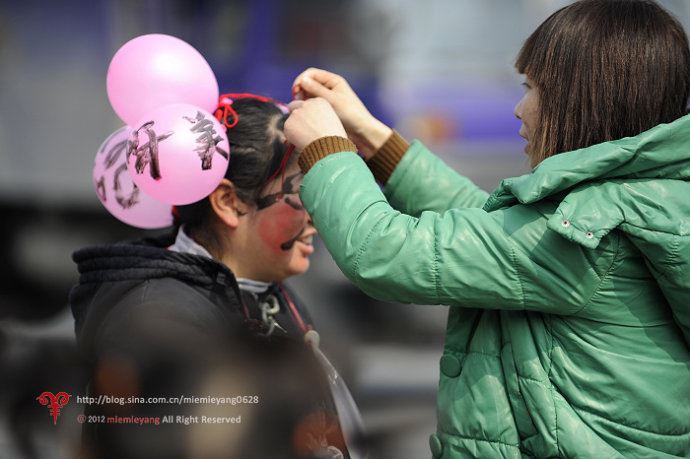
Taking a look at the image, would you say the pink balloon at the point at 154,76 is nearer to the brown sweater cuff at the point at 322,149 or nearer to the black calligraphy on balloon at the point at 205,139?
the black calligraphy on balloon at the point at 205,139

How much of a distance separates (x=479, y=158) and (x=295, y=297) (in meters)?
3.37

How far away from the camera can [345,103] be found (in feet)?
6.17

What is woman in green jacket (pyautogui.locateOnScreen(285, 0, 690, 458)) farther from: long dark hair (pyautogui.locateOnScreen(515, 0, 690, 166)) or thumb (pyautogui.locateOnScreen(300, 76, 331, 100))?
thumb (pyautogui.locateOnScreen(300, 76, 331, 100))

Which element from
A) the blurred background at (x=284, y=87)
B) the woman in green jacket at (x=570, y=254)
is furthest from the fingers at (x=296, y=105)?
Answer: the blurred background at (x=284, y=87)

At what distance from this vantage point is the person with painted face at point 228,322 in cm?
161

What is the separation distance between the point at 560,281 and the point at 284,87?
4.22m

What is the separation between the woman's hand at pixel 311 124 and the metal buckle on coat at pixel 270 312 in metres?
0.42

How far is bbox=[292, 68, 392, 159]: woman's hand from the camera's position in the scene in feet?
5.98

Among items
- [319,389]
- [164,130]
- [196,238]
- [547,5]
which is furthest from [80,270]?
[547,5]

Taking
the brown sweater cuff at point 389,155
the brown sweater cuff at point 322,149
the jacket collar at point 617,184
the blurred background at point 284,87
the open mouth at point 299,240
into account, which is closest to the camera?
the jacket collar at point 617,184

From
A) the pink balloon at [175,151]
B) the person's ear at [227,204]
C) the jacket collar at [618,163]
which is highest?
the jacket collar at [618,163]

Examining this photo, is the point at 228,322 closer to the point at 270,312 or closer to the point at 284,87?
the point at 270,312

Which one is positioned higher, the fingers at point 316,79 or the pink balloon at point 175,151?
the fingers at point 316,79

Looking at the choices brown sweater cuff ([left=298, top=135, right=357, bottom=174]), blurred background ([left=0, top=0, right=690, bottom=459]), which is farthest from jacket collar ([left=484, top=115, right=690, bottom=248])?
blurred background ([left=0, top=0, right=690, bottom=459])
